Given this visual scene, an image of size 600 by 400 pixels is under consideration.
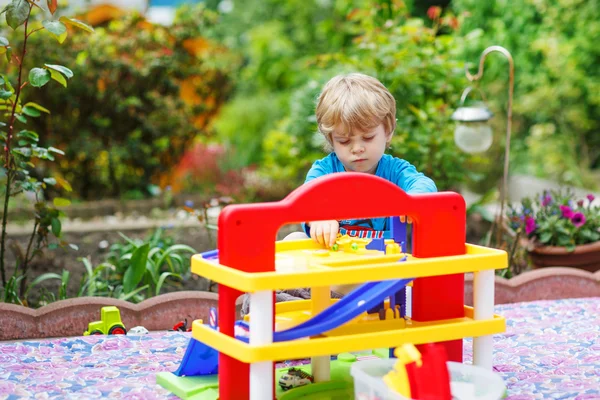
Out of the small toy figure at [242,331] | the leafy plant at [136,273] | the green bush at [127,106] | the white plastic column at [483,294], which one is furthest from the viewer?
the green bush at [127,106]

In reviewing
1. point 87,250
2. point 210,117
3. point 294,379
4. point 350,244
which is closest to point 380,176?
point 350,244

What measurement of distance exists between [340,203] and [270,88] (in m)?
8.92

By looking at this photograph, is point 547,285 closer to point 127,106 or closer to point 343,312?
point 343,312

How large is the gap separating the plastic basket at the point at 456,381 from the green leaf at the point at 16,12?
2102 millimetres

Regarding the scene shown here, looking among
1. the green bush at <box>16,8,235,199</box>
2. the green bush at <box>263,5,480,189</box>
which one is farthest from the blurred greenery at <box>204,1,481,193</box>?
the green bush at <box>16,8,235,199</box>

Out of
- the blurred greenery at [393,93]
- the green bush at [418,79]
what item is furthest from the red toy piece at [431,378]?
the green bush at [418,79]

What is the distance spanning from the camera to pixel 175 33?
25.8 feet

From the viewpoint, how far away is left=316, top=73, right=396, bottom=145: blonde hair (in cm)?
316

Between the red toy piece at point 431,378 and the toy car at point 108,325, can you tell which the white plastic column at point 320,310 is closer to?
the red toy piece at point 431,378

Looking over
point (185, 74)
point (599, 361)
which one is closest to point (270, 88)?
point (185, 74)

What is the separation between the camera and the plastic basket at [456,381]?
8.11 feet

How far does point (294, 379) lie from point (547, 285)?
2.06 metres

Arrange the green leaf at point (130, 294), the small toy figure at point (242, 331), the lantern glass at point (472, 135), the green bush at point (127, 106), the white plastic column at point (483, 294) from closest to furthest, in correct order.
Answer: the small toy figure at point (242, 331) < the white plastic column at point (483, 294) < the green leaf at point (130, 294) < the lantern glass at point (472, 135) < the green bush at point (127, 106)

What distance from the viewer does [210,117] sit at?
8.68 metres
